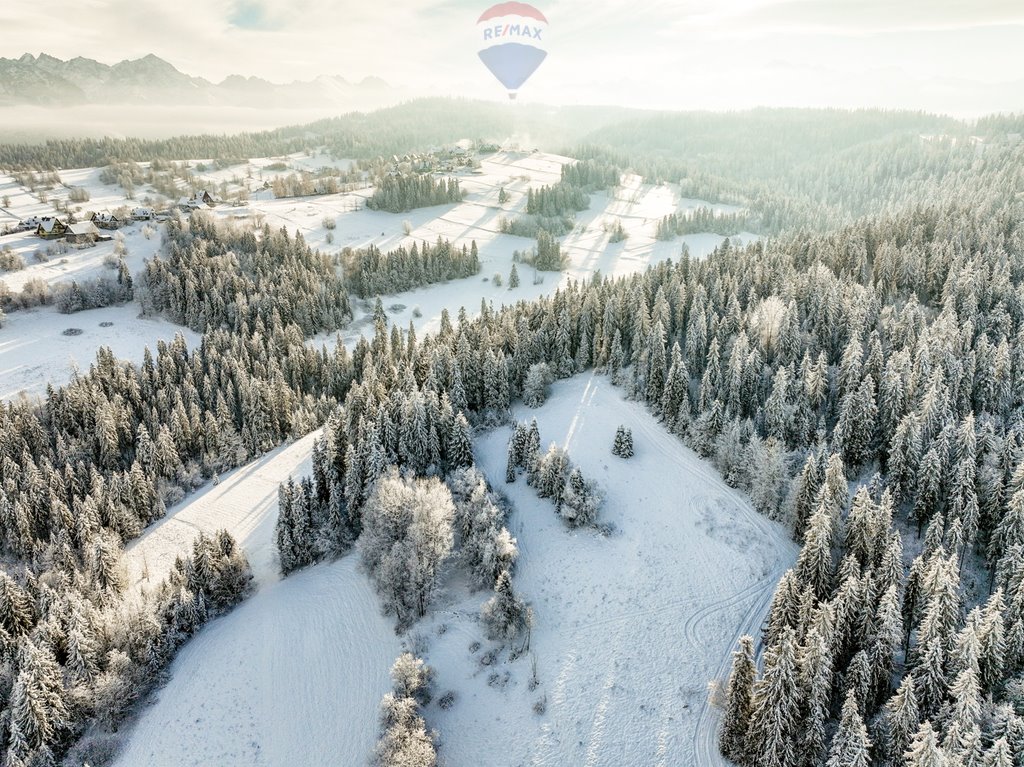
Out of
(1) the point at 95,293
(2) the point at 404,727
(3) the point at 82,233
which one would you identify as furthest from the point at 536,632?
(3) the point at 82,233

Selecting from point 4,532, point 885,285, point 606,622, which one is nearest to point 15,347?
point 4,532

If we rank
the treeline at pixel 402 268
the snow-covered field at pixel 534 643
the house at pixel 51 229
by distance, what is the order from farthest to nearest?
the treeline at pixel 402 268 < the house at pixel 51 229 < the snow-covered field at pixel 534 643

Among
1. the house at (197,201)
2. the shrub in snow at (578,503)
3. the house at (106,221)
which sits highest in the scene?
the house at (197,201)

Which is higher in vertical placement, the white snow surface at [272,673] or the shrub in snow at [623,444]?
the shrub in snow at [623,444]

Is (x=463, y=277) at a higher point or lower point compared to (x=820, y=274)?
lower

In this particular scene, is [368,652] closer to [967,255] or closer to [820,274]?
[820,274]

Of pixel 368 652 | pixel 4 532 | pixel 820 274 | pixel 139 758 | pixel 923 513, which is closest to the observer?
pixel 139 758

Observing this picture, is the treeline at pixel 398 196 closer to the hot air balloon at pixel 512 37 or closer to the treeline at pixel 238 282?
the treeline at pixel 238 282

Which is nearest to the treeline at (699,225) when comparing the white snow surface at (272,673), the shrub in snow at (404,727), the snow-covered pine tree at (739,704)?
the white snow surface at (272,673)
